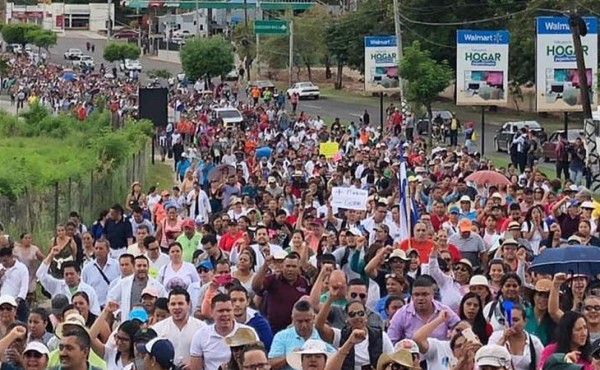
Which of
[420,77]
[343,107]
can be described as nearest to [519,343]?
[420,77]

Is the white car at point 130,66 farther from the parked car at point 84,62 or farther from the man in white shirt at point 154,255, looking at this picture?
the man in white shirt at point 154,255

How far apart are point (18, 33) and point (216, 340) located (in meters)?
119

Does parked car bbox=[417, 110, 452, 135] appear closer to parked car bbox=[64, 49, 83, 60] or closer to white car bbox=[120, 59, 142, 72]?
white car bbox=[120, 59, 142, 72]

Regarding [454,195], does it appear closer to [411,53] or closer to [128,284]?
[128,284]

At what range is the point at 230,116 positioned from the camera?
57594 millimetres

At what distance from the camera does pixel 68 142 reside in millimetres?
44344

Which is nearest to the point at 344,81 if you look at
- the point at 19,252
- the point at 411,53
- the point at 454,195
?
the point at 411,53

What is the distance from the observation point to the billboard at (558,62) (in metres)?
36.2

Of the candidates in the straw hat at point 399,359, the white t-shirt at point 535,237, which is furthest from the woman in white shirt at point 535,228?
the straw hat at point 399,359

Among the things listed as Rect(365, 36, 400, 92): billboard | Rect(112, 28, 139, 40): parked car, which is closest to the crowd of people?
Rect(365, 36, 400, 92): billboard

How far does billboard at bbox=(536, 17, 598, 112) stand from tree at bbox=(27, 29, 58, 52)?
3478 inches

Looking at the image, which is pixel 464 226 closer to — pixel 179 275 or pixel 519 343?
pixel 179 275

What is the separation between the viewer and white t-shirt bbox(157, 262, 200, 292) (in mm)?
13688

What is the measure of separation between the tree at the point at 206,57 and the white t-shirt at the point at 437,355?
74.0m
